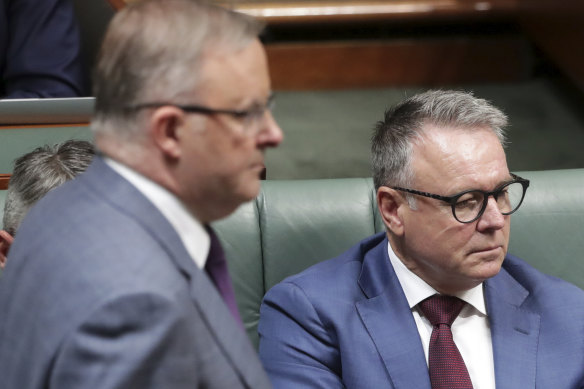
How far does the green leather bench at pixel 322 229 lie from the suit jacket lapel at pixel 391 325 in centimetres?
17

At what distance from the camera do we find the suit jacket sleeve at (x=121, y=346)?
0.61 meters

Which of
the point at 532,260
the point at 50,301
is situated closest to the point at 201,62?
the point at 50,301

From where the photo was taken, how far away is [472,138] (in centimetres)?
130

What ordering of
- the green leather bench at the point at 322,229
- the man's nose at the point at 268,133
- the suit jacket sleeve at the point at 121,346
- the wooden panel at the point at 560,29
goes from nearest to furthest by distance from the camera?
the suit jacket sleeve at the point at 121,346 → the man's nose at the point at 268,133 → the green leather bench at the point at 322,229 → the wooden panel at the point at 560,29

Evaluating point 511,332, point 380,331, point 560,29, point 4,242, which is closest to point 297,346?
point 380,331

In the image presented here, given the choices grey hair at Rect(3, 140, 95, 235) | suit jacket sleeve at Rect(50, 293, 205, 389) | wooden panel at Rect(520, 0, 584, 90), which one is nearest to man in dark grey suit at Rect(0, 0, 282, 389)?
suit jacket sleeve at Rect(50, 293, 205, 389)

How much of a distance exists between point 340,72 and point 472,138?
2.16m

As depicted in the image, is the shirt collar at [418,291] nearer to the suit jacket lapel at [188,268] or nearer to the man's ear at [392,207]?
the man's ear at [392,207]

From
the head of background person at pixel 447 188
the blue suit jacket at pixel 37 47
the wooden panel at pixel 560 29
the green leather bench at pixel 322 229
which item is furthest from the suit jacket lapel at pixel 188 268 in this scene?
the wooden panel at pixel 560 29

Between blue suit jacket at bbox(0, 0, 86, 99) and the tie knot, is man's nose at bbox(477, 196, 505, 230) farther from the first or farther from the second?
blue suit jacket at bbox(0, 0, 86, 99)

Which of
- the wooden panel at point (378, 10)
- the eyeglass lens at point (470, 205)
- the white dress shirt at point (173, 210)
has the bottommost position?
the eyeglass lens at point (470, 205)

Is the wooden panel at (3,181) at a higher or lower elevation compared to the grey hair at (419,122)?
lower

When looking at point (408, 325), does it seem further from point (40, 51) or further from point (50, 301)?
point (40, 51)

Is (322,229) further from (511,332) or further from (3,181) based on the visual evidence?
(3,181)
